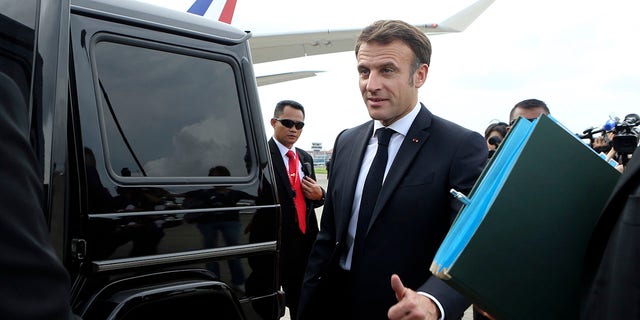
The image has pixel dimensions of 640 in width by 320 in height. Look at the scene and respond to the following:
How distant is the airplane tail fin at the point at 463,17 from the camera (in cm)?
1161

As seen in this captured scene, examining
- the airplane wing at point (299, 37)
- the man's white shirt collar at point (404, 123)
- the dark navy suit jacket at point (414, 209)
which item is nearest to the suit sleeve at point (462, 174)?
the dark navy suit jacket at point (414, 209)

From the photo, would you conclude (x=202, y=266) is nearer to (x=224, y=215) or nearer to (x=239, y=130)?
(x=224, y=215)

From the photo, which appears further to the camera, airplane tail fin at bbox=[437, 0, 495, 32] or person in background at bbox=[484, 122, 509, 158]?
airplane tail fin at bbox=[437, 0, 495, 32]

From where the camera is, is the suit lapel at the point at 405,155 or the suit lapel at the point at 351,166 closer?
the suit lapel at the point at 405,155

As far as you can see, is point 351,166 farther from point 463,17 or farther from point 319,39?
point 319,39

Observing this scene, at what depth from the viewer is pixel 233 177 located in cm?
226

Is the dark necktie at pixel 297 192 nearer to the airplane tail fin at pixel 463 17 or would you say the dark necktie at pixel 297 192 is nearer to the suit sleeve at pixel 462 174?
the suit sleeve at pixel 462 174

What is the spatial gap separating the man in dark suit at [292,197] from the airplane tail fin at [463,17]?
858cm

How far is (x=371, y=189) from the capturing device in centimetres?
195

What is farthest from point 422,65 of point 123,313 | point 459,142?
point 123,313

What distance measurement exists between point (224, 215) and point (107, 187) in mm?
505

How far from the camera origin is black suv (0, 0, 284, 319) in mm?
1682

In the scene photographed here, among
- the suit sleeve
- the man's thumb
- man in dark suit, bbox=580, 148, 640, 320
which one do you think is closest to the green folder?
man in dark suit, bbox=580, 148, 640, 320

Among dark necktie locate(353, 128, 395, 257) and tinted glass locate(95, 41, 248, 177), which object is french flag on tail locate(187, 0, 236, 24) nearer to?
tinted glass locate(95, 41, 248, 177)
